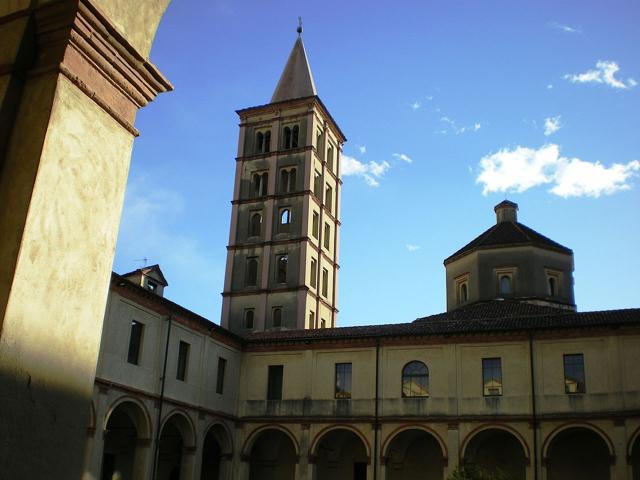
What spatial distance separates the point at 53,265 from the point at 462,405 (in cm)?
2630

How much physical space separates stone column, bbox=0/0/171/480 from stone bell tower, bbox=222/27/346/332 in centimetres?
3549

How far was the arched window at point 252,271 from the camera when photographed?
41906 mm

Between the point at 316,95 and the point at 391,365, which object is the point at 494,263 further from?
the point at 316,95

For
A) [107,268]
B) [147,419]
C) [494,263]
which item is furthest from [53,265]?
[494,263]

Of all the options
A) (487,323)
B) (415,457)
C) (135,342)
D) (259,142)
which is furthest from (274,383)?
(259,142)

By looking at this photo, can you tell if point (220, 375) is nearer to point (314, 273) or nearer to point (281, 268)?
point (281, 268)

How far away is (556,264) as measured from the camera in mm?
36250

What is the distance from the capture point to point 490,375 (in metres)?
28.5

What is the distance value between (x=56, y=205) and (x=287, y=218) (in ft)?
128

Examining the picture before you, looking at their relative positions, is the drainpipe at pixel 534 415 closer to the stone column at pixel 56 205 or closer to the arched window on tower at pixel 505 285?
the arched window on tower at pixel 505 285

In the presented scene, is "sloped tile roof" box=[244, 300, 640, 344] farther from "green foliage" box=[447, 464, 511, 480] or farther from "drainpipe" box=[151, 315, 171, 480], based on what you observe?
"green foliage" box=[447, 464, 511, 480]

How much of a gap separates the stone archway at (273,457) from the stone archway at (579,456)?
414 inches

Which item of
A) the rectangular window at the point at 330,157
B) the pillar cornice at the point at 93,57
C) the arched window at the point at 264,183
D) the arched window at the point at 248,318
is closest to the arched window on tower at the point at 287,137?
the arched window at the point at 264,183

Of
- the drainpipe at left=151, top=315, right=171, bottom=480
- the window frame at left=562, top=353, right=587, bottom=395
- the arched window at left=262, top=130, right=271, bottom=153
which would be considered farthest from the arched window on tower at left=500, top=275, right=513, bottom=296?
the drainpipe at left=151, top=315, right=171, bottom=480
